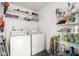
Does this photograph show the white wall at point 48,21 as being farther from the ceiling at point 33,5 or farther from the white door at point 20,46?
the white door at point 20,46

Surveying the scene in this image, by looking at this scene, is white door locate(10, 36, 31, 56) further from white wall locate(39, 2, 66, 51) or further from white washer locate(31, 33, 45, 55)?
white wall locate(39, 2, 66, 51)

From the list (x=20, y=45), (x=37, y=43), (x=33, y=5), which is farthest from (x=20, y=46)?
(x=33, y=5)

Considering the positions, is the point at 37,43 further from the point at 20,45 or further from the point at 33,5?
the point at 33,5

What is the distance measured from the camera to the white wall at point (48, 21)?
114 inches

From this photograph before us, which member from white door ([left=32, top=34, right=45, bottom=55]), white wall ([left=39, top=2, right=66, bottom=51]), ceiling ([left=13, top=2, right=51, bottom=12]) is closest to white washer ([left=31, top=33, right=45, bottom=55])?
white door ([left=32, top=34, right=45, bottom=55])

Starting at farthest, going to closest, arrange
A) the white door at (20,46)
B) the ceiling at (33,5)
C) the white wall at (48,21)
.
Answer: the white wall at (48,21)
the ceiling at (33,5)
the white door at (20,46)

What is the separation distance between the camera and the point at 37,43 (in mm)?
2859

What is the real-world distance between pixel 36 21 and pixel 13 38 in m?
1.30

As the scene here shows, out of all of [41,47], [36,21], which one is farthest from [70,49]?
[36,21]

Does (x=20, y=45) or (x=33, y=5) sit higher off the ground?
(x=33, y=5)

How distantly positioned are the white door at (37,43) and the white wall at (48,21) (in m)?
0.18

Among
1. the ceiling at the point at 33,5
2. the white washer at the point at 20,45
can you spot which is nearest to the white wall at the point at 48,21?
the ceiling at the point at 33,5

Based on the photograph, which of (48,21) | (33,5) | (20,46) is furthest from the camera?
(48,21)

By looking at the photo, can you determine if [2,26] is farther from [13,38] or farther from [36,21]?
[36,21]
